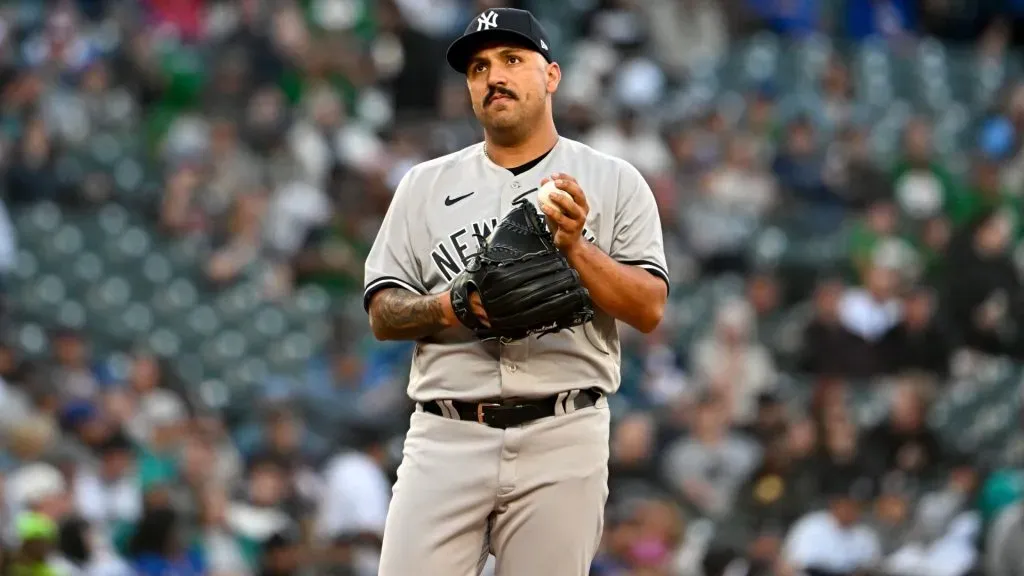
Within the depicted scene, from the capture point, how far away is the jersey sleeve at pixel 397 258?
430cm

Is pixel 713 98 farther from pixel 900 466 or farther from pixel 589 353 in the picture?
pixel 589 353

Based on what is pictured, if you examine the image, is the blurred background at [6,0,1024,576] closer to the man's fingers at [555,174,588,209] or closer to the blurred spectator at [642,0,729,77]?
the blurred spectator at [642,0,729,77]

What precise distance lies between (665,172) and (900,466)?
3832mm

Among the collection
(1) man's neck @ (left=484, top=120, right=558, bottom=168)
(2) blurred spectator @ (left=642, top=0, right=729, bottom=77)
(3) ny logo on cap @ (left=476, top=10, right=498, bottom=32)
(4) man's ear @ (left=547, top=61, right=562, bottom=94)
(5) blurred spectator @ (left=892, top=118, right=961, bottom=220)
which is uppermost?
(2) blurred spectator @ (left=642, top=0, right=729, bottom=77)

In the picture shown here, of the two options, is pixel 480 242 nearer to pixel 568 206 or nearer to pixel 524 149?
pixel 524 149

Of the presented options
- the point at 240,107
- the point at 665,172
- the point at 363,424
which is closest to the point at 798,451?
the point at 363,424

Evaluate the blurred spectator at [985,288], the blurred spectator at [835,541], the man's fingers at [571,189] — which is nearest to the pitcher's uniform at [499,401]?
the man's fingers at [571,189]

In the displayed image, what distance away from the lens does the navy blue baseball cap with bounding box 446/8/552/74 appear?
4.17 m

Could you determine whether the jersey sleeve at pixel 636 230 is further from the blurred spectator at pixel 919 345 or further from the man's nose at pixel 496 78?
the blurred spectator at pixel 919 345

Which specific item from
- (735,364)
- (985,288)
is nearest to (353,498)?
(735,364)

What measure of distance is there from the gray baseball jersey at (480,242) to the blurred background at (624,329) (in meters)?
4.53

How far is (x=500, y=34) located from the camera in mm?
4176

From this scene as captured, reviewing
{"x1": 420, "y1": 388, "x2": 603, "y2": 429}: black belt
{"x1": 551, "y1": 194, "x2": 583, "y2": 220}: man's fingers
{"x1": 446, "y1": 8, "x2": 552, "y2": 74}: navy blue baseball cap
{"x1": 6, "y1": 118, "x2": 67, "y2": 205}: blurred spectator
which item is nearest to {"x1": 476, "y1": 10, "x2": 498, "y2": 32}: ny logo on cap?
{"x1": 446, "y1": 8, "x2": 552, "y2": 74}: navy blue baseball cap

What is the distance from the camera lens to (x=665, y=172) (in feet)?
44.4
